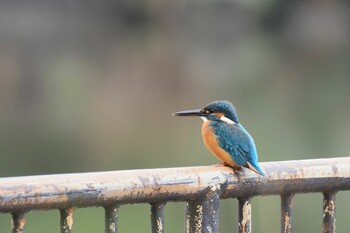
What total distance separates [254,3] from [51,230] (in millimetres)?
14300

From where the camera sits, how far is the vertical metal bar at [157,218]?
3.80ft

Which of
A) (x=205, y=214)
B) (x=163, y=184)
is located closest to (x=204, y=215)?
(x=205, y=214)

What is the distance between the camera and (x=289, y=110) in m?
12.6

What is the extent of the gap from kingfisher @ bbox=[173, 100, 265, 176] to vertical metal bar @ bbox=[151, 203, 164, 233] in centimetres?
24

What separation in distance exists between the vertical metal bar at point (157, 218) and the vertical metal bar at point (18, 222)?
0.72 ft

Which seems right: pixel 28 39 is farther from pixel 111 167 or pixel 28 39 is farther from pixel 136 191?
pixel 136 191

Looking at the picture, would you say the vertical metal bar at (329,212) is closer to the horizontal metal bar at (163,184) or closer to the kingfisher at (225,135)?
the horizontal metal bar at (163,184)

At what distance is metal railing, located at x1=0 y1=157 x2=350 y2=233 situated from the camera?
1056mm

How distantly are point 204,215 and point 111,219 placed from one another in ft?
0.59

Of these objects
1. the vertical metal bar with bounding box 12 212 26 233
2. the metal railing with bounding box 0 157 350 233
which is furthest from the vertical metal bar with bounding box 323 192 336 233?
the vertical metal bar with bounding box 12 212 26 233

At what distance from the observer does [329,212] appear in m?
1.32

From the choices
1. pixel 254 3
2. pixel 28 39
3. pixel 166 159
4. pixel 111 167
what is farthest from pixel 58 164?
pixel 254 3

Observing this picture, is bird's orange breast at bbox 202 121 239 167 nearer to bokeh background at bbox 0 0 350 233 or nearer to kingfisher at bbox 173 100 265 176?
kingfisher at bbox 173 100 265 176

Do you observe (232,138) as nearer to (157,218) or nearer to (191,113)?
(191,113)
